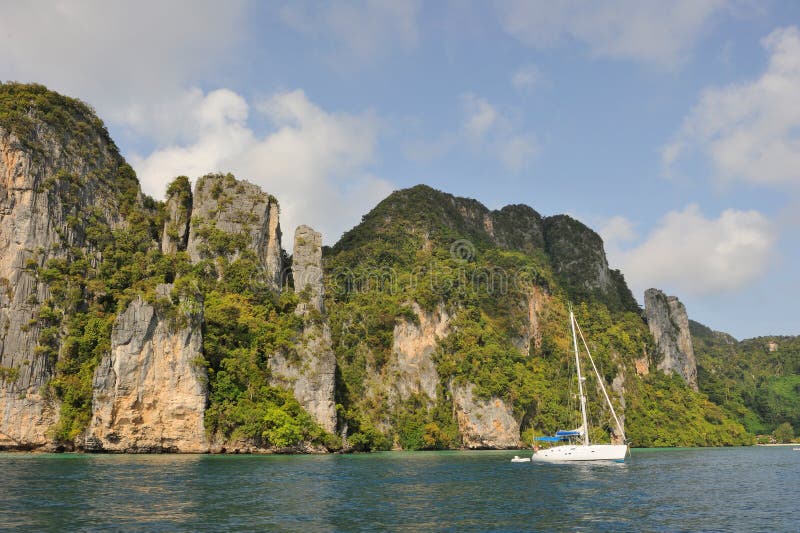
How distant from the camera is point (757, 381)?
168m

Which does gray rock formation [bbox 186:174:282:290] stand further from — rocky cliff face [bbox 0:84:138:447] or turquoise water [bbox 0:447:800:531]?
turquoise water [bbox 0:447:800:531]

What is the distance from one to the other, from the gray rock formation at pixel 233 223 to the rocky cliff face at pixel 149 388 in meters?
16.4

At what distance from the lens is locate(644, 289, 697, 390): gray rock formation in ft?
480

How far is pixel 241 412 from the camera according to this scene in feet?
202

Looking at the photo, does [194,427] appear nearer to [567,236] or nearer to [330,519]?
[330,519]

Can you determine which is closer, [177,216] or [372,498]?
[372,498]

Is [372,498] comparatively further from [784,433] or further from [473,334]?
[784,433]

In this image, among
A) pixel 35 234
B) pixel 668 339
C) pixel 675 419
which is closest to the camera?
pixel 35 234

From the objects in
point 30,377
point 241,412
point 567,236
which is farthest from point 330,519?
point 567,236

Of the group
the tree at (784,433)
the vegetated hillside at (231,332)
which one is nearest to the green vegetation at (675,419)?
the vegetated hillside at (231,332)

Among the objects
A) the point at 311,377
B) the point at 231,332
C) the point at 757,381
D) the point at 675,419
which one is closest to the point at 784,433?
the point at 757,381

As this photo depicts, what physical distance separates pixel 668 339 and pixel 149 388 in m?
128

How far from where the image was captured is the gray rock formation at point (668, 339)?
14625 cm

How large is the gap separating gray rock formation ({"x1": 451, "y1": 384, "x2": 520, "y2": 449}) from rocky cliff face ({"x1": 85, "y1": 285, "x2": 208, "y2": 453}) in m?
43.7
